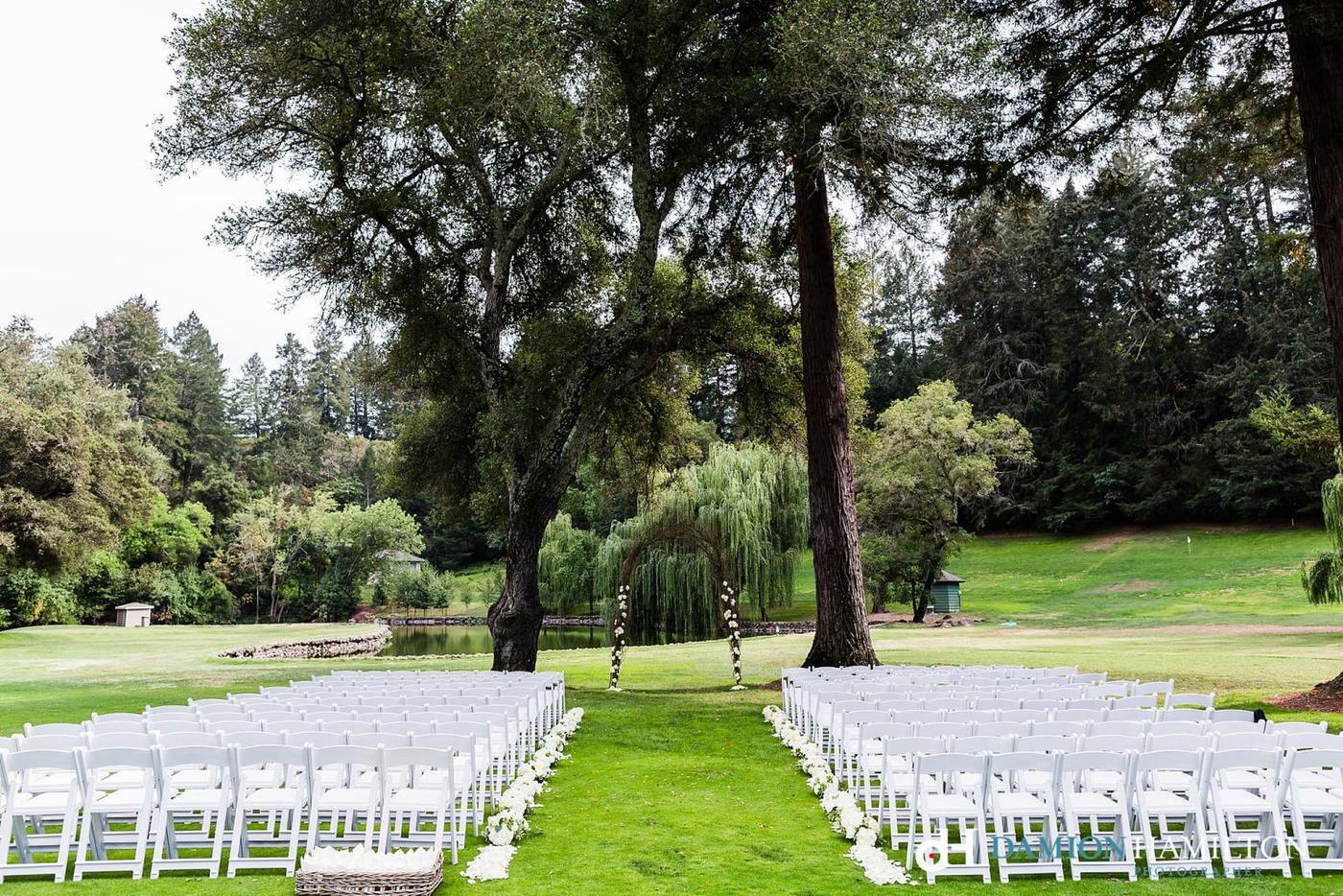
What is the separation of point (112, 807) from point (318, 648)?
34356 mm

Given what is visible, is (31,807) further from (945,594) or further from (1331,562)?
(945,594)

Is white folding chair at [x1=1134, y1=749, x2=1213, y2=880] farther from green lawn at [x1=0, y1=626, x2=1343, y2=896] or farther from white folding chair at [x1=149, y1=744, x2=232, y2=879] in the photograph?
white folding chair at [x1=149, y1=744, x2=232, y2=879]

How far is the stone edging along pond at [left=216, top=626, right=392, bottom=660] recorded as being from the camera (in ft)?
118

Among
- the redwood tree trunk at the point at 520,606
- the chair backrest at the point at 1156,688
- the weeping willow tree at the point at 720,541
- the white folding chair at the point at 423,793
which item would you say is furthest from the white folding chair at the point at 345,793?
the weeping willow tree at the point at 720,541

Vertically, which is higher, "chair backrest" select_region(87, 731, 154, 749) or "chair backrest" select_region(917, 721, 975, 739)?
"chair backrest" select_region(87, 731, 154, 749)

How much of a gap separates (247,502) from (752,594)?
45.0 m

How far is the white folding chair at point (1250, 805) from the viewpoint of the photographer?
630 cm

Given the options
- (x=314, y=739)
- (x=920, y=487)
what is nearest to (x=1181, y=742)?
(x=314, y=739)

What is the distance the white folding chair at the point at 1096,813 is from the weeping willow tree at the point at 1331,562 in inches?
693

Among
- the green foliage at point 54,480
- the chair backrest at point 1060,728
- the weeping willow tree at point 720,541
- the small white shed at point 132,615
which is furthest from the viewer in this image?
the small white shed at point 132,615

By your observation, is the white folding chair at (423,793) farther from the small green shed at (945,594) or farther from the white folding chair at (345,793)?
the small green shed at (945,594)

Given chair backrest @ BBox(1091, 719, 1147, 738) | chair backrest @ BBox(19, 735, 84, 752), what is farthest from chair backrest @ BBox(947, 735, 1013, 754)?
chair backrest @ BBox(19, 735, 84, 752)

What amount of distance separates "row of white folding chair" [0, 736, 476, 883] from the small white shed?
47.7m

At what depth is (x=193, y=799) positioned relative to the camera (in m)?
6.83
